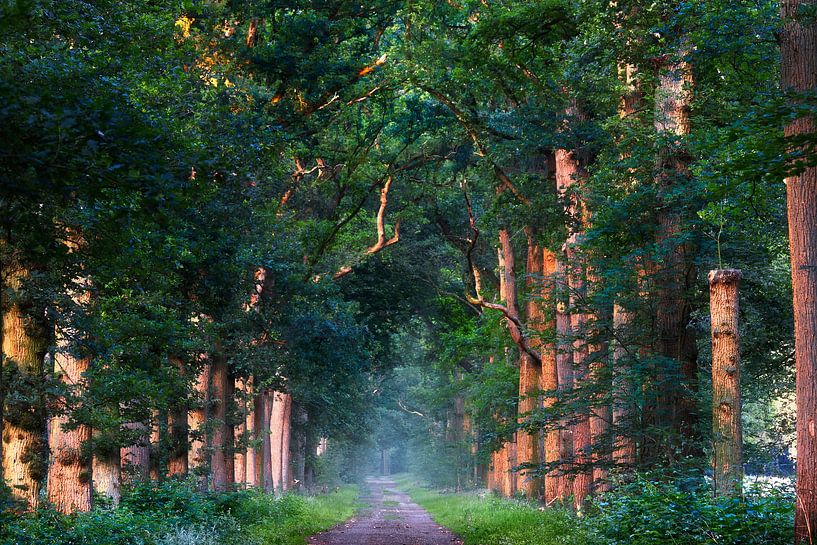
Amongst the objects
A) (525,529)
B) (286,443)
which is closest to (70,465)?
(525,529)

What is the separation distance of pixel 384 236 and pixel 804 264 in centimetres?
2094

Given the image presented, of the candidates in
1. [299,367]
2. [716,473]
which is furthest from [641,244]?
[299,367]

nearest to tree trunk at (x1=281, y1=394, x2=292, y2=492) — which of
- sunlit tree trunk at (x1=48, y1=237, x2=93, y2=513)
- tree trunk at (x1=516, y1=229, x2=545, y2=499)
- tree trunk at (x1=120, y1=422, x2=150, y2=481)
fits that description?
tree trunk at (x1=516, y1=229, x2=545, y2=499)

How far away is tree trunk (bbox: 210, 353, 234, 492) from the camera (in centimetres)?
2417

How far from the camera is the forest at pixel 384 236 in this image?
30.8ft

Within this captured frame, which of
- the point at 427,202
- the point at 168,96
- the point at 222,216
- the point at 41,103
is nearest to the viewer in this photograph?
→ the point at 41,103

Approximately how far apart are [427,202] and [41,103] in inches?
1003

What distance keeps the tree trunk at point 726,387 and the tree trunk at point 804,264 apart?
7.25ft

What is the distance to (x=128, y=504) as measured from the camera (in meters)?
16.2

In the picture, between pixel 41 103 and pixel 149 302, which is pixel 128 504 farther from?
pixel 41 103

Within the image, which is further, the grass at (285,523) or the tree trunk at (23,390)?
the grass at (285,523)

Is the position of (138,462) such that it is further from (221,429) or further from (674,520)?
(674,520)

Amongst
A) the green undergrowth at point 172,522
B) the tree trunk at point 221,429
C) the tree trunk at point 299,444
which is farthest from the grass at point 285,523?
the tree trunk at point 299,444

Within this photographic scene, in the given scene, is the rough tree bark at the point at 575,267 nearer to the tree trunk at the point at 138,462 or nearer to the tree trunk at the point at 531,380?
the tree trunk at the point at 531,380
